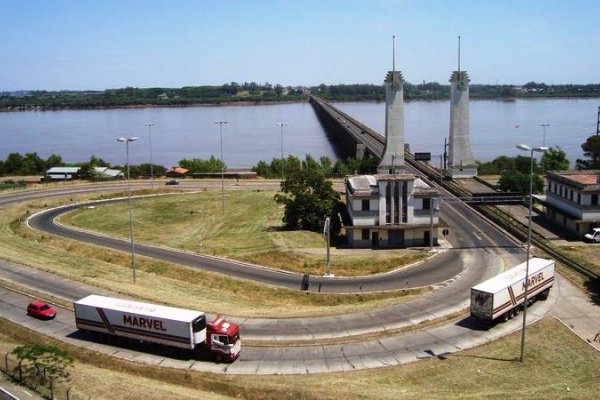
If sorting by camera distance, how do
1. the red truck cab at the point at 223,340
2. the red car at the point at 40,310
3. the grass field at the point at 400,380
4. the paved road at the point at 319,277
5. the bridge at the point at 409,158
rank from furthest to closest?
the bridge at the point at 409,158 → the paved road at the point at 319,277 → the red car at the point at 40,310 → the red truck cab at the point at 223,340 → the grass field at the point at 400,380

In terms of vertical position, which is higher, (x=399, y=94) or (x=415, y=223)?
→ (x=399, y=94)

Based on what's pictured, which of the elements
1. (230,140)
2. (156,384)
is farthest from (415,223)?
(230,140)

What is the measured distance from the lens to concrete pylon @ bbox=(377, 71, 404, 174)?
87.9 m

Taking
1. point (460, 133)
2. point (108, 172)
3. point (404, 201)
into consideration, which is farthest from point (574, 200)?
point (108, 172)

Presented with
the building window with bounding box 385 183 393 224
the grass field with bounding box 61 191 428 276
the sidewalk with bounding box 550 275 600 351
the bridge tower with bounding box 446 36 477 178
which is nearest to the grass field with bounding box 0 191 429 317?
the grass field with bounding box 61 191 428 276

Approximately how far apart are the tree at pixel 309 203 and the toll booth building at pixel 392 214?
5.01m

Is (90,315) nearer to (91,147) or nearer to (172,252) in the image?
(172,252)

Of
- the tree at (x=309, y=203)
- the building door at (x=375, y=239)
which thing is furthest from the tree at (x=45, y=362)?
the tree at (x=309, y=203)

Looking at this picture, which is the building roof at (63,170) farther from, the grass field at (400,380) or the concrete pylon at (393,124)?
the grass field at (400,380)

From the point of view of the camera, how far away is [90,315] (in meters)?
34.8

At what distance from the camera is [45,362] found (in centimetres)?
2892

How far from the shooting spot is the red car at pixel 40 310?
3834cm

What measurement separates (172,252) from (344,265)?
58.4 feet

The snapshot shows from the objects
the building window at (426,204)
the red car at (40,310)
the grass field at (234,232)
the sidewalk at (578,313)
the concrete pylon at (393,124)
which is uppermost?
the concrete pylon at (393,124)
